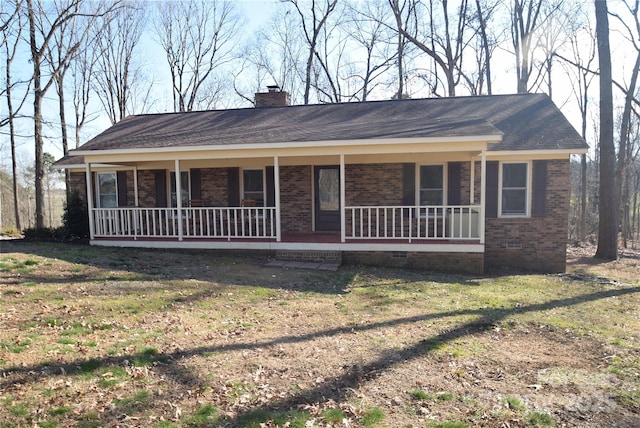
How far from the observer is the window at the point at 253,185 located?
1251 centimetres

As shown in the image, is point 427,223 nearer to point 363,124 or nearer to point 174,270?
point 363,124

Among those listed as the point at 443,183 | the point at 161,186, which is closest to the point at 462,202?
the point at 443,183

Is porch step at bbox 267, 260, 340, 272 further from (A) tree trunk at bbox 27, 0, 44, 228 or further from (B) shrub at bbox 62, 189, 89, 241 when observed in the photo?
(A) tree trunk at bbox 27, 0, 44, 228

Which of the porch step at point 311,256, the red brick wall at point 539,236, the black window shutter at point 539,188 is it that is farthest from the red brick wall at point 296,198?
the black window shutter at point 539,188

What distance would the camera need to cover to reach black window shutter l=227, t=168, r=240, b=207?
488 inches

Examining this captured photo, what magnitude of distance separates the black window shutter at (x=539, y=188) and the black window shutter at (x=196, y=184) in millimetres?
9453

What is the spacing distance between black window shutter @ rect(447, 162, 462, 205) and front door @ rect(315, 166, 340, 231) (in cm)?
320

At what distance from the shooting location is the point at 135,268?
8609 mm

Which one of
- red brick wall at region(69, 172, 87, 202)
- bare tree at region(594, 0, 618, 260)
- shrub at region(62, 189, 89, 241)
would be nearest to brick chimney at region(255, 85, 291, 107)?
red brick wall at region(69, 172, 87, 202)

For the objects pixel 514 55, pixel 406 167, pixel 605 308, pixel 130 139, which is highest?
pixel 514 55

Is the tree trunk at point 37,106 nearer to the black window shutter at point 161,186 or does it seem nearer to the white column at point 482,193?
the black window shutter at point 161,186

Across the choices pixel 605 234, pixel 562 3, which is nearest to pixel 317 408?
pixel 605 234

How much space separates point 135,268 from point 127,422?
591 centimetres

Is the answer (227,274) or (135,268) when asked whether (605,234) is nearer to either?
(227,274)
